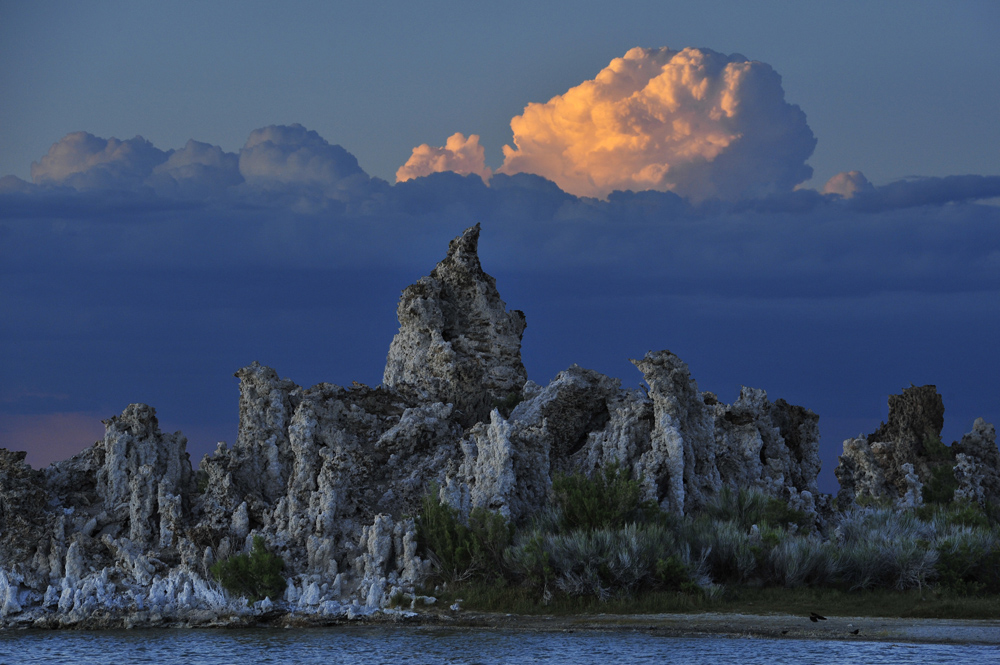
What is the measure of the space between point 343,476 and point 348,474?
0.24 metres

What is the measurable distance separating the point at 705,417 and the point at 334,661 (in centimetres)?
1902

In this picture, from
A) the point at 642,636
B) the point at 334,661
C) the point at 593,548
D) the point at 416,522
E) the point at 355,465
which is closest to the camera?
the point at 334,661

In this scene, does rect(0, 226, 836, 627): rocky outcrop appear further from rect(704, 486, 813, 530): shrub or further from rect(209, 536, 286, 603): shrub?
rect(704, 486, 813, 530): shrub

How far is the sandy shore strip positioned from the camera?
30328 mm

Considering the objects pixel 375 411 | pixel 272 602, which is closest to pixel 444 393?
pixel 375 411

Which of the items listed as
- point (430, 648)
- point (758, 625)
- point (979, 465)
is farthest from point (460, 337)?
point (979, 465)

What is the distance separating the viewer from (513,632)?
3281cm

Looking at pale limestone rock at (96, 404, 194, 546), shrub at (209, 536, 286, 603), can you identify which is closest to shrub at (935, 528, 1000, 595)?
shrub at (209, 536, 286, 603)

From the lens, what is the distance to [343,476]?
4025cm

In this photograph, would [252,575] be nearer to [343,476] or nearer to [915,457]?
[343,476]

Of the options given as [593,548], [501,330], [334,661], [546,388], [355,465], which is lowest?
[334,661]

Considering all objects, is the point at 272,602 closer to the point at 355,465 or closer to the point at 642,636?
the point at 355,465

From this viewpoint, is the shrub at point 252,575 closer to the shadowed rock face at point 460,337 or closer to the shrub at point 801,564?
the shadowed rock face at point 460,337

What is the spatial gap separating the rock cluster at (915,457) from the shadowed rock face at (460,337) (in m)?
17.1
